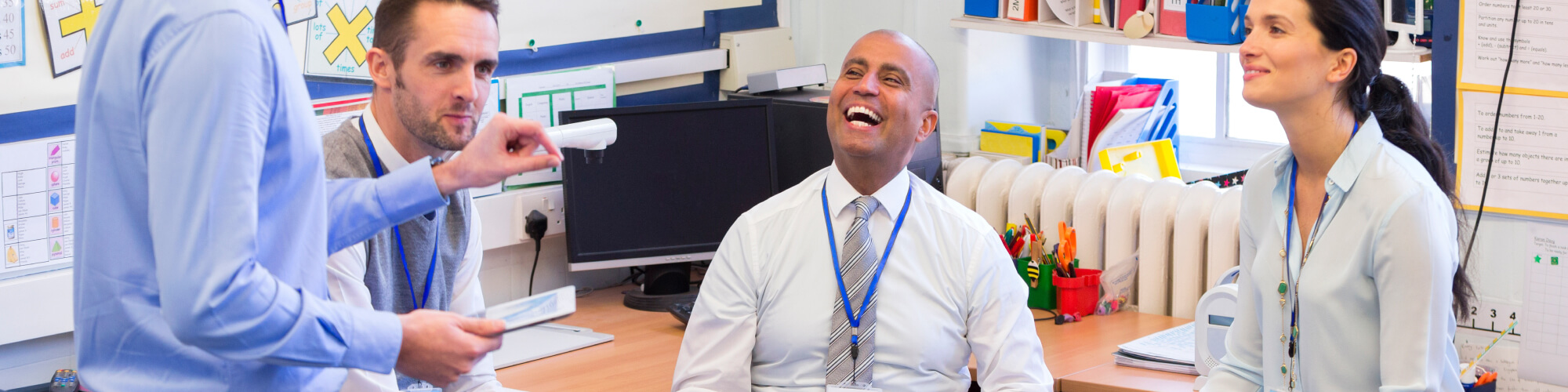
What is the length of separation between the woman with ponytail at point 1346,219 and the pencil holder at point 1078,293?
Answer: 37.8 inches

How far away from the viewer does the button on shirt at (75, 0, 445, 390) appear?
0.97m

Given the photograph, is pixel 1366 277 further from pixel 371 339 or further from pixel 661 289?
pixel 661 289

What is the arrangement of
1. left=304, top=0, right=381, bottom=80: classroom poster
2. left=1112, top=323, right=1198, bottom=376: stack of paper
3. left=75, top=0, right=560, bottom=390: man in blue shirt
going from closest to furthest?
left=75, top=0, right=560, bottom=390: man in blue shirt < left=1112, top=323, right=1198, bottom=376: stack of paper < left=304, top=0, right=381, bottom=80: classroom poster

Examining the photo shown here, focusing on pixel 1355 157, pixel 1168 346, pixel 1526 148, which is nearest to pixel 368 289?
pixel 1355 157

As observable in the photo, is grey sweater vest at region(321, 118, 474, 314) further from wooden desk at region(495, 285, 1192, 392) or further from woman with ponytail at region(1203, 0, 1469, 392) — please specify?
woman with ponytail at region(1203, 0, 1469, 392)

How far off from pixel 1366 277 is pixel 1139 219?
1273mm

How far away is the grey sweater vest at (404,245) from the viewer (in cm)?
170

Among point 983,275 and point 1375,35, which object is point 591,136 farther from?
point 1375,35

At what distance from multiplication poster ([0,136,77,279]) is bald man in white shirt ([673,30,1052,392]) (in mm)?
1252

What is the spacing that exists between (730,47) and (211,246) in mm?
2676

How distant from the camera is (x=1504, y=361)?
243 cm

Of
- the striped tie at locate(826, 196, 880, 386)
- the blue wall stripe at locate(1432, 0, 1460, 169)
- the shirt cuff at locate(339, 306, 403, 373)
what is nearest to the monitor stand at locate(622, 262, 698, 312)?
the striped tie at locate(826, 196, 880, 386)

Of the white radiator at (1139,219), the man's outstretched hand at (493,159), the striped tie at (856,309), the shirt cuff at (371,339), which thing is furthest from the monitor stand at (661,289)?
the shirt cuff at (371,339)

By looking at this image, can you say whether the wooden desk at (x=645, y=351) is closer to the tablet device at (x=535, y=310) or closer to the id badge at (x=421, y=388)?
the id badge at (x=421, y=388)
